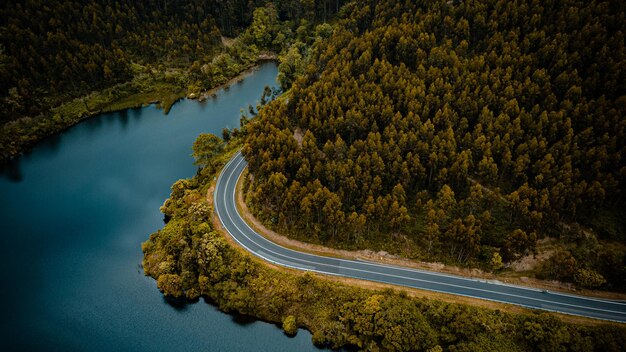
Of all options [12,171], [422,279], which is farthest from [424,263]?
[12,171]

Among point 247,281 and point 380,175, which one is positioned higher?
point 380,175

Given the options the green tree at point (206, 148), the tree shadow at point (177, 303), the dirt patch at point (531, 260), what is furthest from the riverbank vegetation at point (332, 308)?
the green tree at point (206, 148)

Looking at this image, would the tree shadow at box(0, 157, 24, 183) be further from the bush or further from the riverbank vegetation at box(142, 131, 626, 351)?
the bush

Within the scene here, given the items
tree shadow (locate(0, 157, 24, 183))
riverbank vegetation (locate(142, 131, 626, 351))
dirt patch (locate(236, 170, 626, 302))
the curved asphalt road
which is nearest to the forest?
dirt patch (locate(236, 170, 626, 302))

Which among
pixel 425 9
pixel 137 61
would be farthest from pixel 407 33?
pixel 137 61

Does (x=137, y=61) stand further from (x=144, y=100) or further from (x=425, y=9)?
(x=425, y=9)
